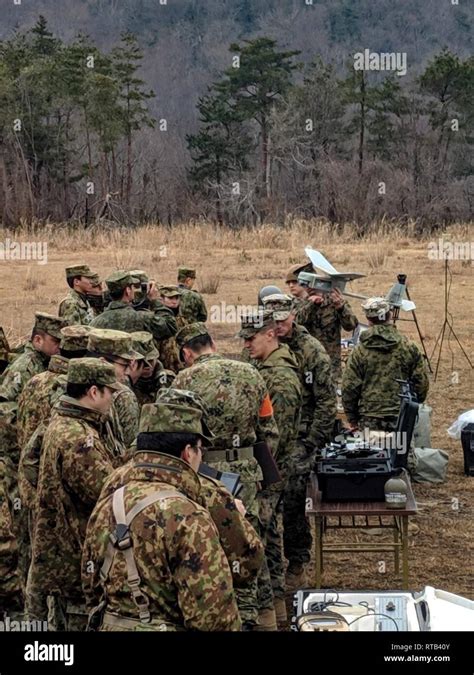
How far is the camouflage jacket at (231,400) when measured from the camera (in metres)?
5.43

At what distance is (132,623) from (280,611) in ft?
9.16

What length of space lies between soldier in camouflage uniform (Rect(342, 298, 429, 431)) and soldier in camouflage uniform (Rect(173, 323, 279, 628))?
261 cm

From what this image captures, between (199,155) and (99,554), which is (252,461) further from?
(199,155)

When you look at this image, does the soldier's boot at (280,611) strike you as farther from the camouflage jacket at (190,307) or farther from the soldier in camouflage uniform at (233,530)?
the camouflage jacket at (190,307)

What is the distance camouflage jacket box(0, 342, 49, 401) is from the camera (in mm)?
6909

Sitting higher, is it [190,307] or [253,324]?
[253,324]

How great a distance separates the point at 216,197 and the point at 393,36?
65.3 meters

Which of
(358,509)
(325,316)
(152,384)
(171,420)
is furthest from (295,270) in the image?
(171,420)

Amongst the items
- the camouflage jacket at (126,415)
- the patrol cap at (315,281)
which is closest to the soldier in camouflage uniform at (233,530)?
the camouflage jacket at (126,415)

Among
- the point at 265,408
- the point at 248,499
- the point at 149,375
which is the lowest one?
the point at 248,499

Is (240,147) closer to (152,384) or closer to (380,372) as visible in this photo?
(380,372)

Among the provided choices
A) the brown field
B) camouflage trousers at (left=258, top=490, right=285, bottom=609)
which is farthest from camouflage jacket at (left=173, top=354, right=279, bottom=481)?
the brown field

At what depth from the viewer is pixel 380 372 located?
8164 mm

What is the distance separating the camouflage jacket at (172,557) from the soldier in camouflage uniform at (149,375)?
3.25 m
